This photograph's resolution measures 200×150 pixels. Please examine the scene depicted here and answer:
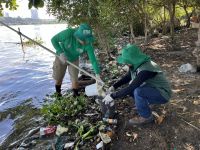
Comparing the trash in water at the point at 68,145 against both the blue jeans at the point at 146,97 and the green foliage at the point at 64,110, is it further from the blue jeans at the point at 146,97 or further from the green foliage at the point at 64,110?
the blue jeans at the point at 146,97

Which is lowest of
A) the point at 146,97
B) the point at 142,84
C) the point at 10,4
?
the point at 146,97

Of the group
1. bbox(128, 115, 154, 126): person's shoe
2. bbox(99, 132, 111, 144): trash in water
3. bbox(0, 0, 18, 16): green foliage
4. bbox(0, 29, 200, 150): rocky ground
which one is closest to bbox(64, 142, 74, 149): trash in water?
bbox(0, 29, 200, 150): rocky ground

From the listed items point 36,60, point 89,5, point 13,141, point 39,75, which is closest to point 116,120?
point 13,141

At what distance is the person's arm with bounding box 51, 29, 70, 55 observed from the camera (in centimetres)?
647

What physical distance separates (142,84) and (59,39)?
2.38 metres

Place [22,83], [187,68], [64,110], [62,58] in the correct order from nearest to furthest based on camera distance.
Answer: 1. [64,110]
2. [62,58]
3. [187,68]
4. [22,83]

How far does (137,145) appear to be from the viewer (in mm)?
4824

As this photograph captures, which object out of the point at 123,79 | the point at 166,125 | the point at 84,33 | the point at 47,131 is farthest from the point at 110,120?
the point at 84,33

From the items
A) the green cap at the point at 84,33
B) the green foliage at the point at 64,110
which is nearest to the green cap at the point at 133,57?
the green cap at the point at 84,33

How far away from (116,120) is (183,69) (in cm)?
364

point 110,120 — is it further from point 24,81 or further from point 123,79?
point 24,81

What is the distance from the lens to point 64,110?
6.42 metres

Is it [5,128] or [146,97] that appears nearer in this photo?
[146,97]

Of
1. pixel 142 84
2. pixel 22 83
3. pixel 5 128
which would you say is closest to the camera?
pixel 142 84
